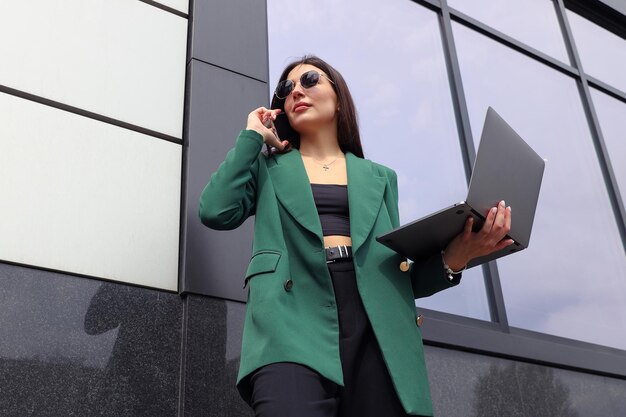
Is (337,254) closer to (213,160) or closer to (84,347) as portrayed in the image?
(84,347)

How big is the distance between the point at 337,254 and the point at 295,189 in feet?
0.86

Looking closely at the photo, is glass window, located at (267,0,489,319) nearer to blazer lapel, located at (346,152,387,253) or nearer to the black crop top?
blazer lapel, located at (346,152,387,253)

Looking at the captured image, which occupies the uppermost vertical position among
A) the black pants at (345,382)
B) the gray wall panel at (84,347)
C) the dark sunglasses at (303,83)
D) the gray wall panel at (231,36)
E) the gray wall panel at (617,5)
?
the gray wall panel at (617,5)

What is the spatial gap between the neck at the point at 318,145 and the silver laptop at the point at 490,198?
521 millimetres

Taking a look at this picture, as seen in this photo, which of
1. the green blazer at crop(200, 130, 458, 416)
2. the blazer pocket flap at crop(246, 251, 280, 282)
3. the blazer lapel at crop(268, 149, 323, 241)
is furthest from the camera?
the blazer lapel at crop(268, 149, 323, 241)

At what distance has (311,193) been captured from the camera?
2277 millimetres

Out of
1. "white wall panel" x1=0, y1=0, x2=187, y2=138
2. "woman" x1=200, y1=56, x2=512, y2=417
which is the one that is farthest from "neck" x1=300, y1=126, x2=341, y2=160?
"white wall panel" x1=0, y1=0, x2=187, y2=138

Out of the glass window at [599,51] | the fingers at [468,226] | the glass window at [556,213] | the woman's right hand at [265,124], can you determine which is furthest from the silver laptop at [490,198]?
the glass window at [599,51]

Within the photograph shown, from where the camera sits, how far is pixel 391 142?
4.77 m

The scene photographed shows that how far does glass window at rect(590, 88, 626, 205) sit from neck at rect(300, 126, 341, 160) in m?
4.30

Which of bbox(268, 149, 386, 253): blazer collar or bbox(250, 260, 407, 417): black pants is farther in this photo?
bbox(268, 149, 386, 253): blazer collar

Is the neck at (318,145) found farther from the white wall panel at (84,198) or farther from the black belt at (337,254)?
the white wall panel at (84,198)

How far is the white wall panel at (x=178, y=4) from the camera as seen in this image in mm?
3822

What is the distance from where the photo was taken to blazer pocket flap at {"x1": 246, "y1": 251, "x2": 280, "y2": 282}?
2.11 metres
